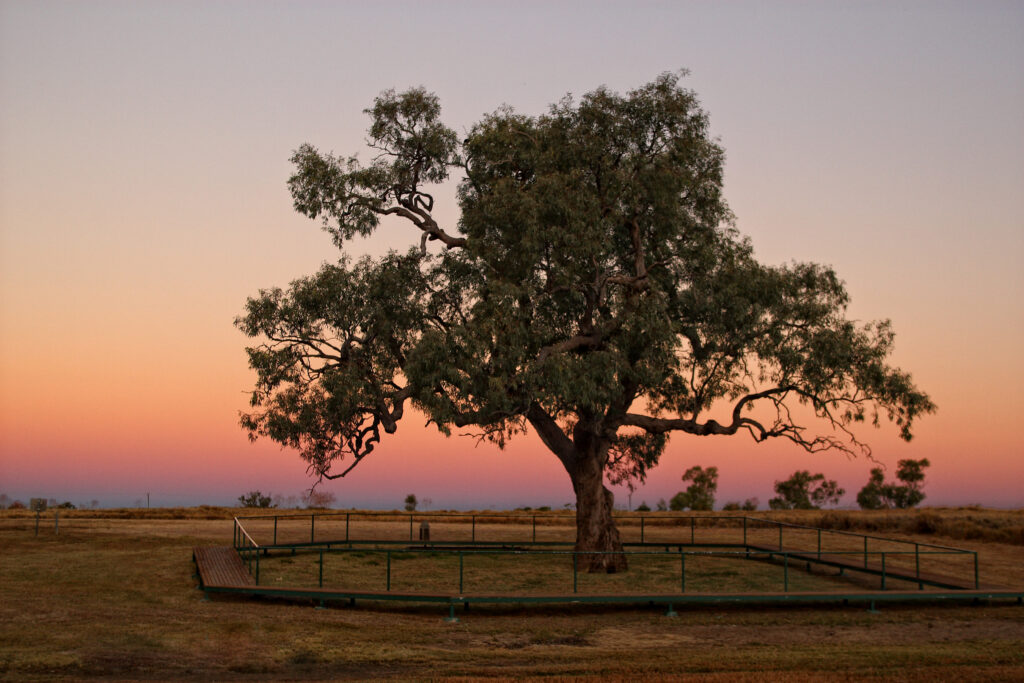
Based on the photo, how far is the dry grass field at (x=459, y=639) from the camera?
15.0 meters

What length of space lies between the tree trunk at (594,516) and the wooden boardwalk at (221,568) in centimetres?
1021

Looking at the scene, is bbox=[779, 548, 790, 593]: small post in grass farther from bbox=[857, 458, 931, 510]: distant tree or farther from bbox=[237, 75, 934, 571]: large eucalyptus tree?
bbox=[857, 458, 931, 510]: distant tree

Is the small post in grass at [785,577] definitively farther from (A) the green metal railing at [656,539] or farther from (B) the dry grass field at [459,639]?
(A) the green metal railing at [656,539]

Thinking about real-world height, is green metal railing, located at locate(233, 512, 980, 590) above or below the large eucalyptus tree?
below

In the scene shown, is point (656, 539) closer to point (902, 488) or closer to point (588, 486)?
point (588, 486)

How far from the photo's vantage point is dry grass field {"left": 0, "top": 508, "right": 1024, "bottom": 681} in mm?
15023

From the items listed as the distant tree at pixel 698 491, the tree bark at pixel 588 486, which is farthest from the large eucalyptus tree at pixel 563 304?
the distant tree at pixel 698 491

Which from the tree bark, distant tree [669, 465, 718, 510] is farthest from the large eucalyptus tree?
distant tree [669, 465, 718, 510]

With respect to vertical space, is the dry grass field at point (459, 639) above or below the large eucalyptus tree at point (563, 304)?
below

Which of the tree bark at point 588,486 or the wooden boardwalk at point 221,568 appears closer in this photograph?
the wooden boardwalk at point 221,568

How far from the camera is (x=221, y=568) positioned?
82.6ft

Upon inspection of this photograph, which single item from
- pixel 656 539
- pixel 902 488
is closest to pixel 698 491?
pixel 902 488

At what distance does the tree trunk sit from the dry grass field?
23.6 ft

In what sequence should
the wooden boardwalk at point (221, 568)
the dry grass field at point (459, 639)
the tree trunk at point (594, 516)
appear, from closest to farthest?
the dry grass field at point (459, 639) → the wooden boardwalk at point (221, 568) → the tree trunk at point (594, 516)
